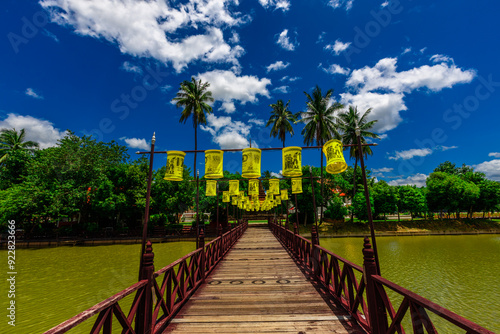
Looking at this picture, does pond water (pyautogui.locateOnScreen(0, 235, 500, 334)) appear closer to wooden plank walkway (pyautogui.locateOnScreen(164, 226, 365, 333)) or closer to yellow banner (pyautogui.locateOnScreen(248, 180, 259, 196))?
wooden plank walkway (pyautogui.locateOnScreen(164, 226, 365, 333))

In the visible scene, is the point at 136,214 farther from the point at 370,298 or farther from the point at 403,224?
the point at 403,224

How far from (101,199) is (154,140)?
86.6 ft

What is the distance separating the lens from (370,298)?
354 centimetres

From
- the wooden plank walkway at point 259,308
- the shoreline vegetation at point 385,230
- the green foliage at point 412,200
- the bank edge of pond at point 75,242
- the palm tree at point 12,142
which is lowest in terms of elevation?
the bank edge of pond at point 75,242

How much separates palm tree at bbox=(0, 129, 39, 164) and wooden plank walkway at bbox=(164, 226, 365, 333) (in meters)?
47.7

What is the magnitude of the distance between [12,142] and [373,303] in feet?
179

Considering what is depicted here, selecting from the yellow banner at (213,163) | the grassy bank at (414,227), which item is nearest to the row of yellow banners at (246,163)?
the yellow banner at (213,163)

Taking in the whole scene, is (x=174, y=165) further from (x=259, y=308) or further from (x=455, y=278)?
(x=455, y=278)

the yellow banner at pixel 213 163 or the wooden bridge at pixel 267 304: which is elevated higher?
the yellow banner at pixel 213 163

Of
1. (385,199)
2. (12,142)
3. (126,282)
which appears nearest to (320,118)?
(385,199)

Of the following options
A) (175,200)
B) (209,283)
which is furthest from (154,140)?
(175,200)

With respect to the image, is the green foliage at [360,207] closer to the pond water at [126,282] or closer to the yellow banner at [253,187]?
the pond water at [126,282]

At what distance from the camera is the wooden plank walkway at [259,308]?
3926 mm

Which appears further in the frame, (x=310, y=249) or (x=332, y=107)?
(x=332, y=107)
